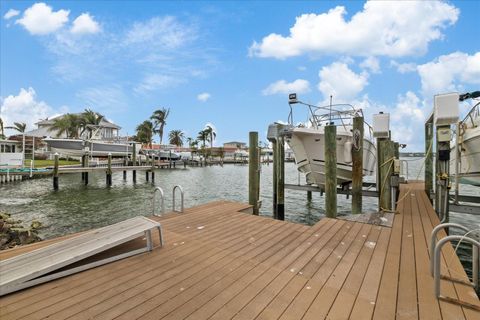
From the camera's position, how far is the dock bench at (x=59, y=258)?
9.24 ft

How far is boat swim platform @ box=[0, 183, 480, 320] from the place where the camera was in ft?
8.05

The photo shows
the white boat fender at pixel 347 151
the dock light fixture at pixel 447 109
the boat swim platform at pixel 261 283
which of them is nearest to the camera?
the boat swim platform at pixel 261 283

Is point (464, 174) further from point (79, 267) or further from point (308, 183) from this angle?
point (79, 267)

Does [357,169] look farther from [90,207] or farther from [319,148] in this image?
[90,207]

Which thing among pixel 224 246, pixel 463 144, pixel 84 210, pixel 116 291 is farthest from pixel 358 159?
pixel 84 210

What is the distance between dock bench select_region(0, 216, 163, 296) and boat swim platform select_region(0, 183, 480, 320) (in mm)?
97

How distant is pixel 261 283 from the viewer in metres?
3.01

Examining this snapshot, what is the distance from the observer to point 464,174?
6.89 metres

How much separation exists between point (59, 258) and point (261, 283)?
2476mm

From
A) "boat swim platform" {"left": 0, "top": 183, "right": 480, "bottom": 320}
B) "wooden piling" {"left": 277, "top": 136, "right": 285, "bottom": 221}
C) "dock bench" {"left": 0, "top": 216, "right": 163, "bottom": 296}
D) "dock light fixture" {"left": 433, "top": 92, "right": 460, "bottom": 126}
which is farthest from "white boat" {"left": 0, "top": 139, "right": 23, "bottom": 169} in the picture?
"dock light fixture" {"left": 433, "top": 92, "right": 460, "bottom": 126}

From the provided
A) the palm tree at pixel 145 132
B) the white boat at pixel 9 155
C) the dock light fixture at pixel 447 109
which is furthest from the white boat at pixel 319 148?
the palm tree at pixel 145 132

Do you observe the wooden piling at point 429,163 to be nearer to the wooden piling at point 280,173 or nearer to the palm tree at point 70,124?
the wooden piling at point 280,173

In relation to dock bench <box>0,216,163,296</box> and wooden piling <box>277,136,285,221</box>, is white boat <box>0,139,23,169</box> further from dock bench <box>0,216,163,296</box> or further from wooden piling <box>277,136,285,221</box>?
dock bench <box>0,216,163,296</box>

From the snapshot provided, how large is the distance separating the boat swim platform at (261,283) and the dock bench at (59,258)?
0.10 metres
